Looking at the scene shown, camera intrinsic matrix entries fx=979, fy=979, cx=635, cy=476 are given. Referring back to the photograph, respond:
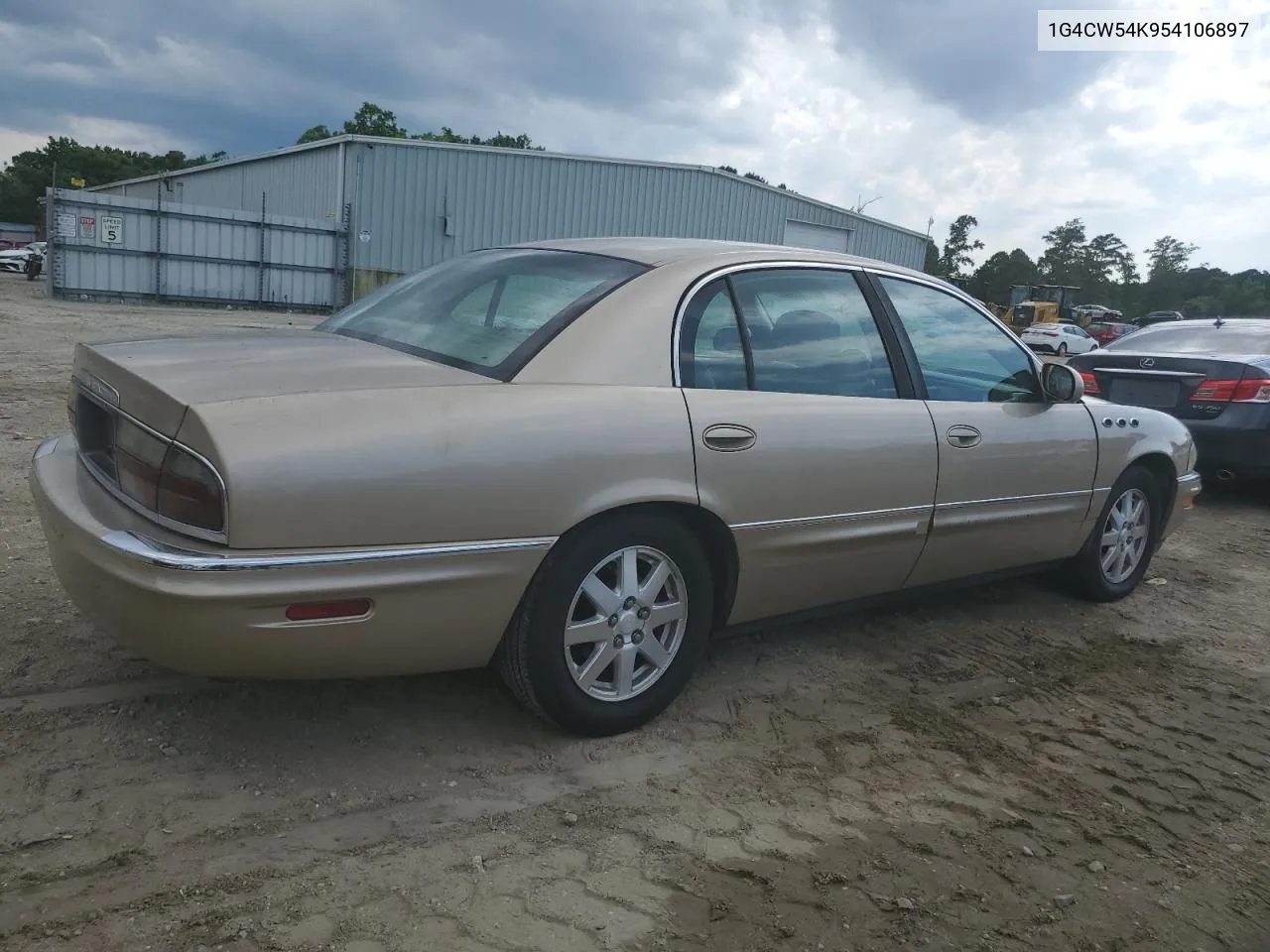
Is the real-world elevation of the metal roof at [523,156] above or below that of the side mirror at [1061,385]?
above

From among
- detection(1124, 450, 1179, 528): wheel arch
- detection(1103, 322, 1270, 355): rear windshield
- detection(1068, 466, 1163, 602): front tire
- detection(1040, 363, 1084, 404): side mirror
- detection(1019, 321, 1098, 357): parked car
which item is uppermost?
detection(1019, 321, 1098, 357): parked car

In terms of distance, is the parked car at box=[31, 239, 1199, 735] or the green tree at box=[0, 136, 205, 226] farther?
the green tree at box=[0, 136, 205, 226]

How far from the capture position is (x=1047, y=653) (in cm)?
406

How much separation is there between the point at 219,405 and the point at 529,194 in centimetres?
2380

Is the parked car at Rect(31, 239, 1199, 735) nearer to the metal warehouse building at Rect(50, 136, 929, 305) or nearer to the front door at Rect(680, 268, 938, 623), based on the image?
the front door at Rect(680, 268, 938, 623)

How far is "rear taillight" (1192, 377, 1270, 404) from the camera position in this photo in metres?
6.83

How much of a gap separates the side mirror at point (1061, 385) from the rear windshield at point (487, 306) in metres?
1.96

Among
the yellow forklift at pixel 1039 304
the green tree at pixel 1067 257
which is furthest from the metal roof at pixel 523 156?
the green tree at pixel 1067 257

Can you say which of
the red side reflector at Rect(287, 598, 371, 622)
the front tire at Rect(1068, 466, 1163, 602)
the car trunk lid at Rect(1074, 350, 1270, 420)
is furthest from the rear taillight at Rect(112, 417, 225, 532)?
the car trunk lid at Rect(1074, 350, 1270, 420)

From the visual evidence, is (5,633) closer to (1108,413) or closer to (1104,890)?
(1104,890)

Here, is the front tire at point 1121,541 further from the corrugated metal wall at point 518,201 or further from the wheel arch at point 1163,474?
the corrugated metal wall at point 518,201

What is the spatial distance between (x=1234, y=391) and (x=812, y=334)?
501cm

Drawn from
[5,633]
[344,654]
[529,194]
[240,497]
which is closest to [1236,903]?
[344,654]

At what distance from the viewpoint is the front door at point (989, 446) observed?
145 inches
